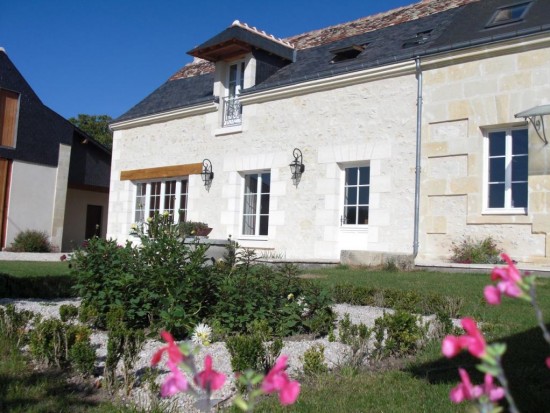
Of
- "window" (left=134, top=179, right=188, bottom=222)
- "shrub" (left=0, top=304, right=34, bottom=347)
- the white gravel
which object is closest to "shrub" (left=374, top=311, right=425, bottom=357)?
the white gravel

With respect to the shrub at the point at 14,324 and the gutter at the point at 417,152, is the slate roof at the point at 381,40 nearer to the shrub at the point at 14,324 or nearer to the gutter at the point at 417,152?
the gutter at the point at 417,152

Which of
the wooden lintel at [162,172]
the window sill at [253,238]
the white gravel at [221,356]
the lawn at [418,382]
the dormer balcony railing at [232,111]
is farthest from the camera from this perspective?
the wooden lintel at [162,172]

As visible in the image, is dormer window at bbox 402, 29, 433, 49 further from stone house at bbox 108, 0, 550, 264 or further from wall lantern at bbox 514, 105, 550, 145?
wall lantern at bbox 514, 105, 550, 145

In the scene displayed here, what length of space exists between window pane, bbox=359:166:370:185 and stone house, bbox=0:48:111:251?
9.54m

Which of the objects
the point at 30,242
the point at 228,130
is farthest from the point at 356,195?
the point at 30,242

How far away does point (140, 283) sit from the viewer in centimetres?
493

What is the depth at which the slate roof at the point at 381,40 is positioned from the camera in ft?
34.7

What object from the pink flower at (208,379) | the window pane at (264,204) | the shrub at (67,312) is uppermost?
the window pane at (264,204)

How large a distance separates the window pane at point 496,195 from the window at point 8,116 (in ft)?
49.6

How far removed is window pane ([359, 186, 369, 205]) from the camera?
464 inches

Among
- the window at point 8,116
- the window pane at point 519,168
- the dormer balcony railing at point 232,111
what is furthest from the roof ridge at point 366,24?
the window at point 8,116

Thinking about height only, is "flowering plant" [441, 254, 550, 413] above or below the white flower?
above

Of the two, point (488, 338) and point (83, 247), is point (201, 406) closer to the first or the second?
point (488, 338)

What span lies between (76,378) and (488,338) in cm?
300
